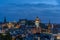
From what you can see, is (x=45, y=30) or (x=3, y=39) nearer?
(x=3, y=39)

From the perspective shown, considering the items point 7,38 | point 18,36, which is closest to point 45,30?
point 18,36

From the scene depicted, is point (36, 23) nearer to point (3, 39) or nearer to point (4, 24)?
point (4, 24)

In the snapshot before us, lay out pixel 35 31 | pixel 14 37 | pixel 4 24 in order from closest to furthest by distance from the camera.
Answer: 1. pixel 14 37
2. pixel 4 24
3. pixel 35 31

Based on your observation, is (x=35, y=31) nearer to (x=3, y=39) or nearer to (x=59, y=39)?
(x=59, y=39)

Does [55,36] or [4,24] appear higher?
A: [4,24]

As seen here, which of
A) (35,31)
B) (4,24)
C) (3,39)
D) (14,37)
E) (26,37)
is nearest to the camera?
(3,39)

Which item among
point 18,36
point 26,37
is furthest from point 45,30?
point 18,36

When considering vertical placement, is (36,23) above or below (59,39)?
above

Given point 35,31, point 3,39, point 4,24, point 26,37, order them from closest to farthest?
point 3,39
point 26,37
point 4,24
point 35,31

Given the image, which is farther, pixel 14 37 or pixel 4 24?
pixel 4 24
